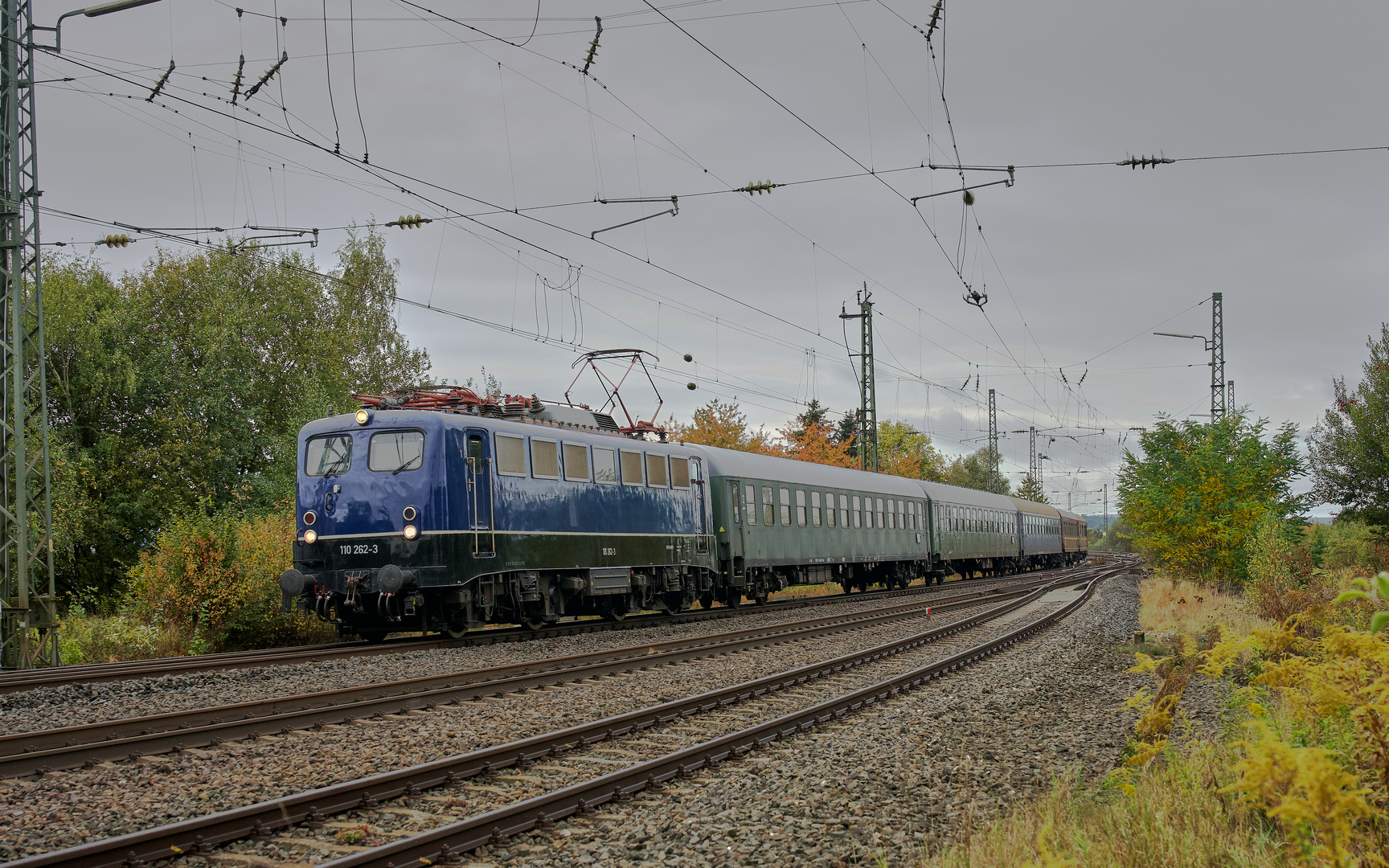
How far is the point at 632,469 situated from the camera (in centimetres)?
1908

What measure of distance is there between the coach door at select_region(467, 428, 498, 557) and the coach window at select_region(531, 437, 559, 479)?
3.65ft

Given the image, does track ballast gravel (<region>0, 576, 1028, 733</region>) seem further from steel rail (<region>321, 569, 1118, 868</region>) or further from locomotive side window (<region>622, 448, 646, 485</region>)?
steel rail (<region>321, 569, 1118, 868</region>)

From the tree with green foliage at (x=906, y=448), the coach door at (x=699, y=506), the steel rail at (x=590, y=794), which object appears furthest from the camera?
the tree with green foliage at (x=906, y=448)

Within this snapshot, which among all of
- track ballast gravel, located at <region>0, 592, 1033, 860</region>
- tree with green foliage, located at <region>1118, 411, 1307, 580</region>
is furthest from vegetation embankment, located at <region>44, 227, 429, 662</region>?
tree with green foliage, located at <region>1118, 411, 1307, 580</region>

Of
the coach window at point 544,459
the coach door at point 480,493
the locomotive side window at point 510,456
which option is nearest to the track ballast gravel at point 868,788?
the coach door at point 480,493

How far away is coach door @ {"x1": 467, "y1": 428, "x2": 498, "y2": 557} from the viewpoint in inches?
589

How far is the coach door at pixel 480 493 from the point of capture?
49.1 feet

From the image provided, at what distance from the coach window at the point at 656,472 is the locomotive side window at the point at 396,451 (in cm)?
574

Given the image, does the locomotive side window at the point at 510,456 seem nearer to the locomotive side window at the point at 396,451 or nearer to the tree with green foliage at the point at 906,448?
the locomotive side window at the point at 396,451

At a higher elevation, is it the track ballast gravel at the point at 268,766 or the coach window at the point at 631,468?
the coach window at the point at 631,468

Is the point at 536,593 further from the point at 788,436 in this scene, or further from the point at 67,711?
the point at 788,436

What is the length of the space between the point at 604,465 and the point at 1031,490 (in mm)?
73187

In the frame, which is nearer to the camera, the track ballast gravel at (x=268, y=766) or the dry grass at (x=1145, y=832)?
the dry grass at (x=1145, y=832)

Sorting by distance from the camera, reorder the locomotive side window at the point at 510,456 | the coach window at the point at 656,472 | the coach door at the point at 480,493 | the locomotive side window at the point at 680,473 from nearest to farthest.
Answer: the coach door at the point at 480,493, the locomotive side window at the point at 510,456, the coach window at the point at 656,472, the locomotive side window at the point at 680,473
